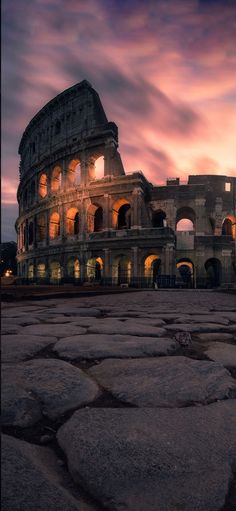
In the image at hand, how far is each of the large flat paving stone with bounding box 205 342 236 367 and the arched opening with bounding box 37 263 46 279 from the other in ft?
74.3

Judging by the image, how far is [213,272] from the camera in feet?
84.4

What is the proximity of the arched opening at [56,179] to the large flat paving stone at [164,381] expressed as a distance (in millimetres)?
23933

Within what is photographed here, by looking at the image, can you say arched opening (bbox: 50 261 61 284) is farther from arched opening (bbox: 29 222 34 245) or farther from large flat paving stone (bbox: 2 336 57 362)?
large flat paving stone (bbox: 2 336 57 362)

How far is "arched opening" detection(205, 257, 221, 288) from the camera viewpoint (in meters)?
22.3

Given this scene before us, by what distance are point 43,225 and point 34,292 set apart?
20.2 meters

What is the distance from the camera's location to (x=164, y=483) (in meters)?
0.66

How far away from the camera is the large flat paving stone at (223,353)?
1578 mm

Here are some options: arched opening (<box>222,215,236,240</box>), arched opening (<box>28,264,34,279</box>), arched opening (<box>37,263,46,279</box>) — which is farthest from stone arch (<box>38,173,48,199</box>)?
arched opening (<box>222,215,236,240</box>)

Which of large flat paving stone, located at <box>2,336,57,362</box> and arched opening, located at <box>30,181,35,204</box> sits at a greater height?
arched opening, located at <box>30,181,35,204</box>

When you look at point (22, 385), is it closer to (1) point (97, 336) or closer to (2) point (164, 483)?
(2) point (164, 483)

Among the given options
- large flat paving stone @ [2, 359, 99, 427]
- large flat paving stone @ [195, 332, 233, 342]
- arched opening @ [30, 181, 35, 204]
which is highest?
arched opening @ [30, 181, 35, 204]

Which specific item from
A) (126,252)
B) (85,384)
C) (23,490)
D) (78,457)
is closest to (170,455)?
(78,457)

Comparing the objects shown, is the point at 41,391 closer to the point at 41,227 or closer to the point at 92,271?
the point at 92,271

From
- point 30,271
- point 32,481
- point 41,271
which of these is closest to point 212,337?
point 32,481
